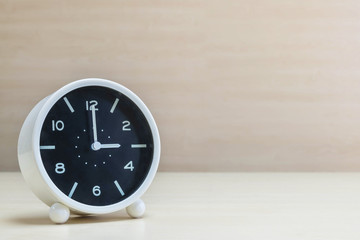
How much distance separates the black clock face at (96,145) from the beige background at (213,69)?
133cm

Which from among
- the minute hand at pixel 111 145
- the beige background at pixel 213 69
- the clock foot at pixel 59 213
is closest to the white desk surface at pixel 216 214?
the clock foot at pixel 59 213

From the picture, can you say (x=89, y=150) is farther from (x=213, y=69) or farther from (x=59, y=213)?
(x=213, y=69)

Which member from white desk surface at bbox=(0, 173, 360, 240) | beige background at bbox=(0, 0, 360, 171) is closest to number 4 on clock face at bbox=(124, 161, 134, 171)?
white desk surface at bbox=(0, 173, 360, 240)

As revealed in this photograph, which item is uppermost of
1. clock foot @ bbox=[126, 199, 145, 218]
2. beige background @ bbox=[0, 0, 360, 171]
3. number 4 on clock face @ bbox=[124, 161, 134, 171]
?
beige background @ bbox=[0, 0, 360, 171]

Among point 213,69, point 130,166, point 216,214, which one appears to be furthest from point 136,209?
point 213,69

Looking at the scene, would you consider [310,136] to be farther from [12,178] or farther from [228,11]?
[12,178]

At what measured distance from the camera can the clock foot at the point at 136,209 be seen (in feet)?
4.25

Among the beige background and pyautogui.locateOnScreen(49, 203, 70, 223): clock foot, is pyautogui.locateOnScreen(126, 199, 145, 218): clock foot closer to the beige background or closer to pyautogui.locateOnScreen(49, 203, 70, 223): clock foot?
pyautogui.locateOnScreen(49, 203, 70, 223): clock foot

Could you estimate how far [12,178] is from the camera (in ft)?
7.61

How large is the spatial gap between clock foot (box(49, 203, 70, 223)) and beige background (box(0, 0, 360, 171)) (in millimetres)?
1418

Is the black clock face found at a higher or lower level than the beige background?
lower

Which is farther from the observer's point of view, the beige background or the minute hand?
the beige background

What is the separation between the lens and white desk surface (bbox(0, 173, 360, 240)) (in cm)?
115

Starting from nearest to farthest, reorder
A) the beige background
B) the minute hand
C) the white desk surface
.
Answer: the white desk surface → the minute hand → the beige background
